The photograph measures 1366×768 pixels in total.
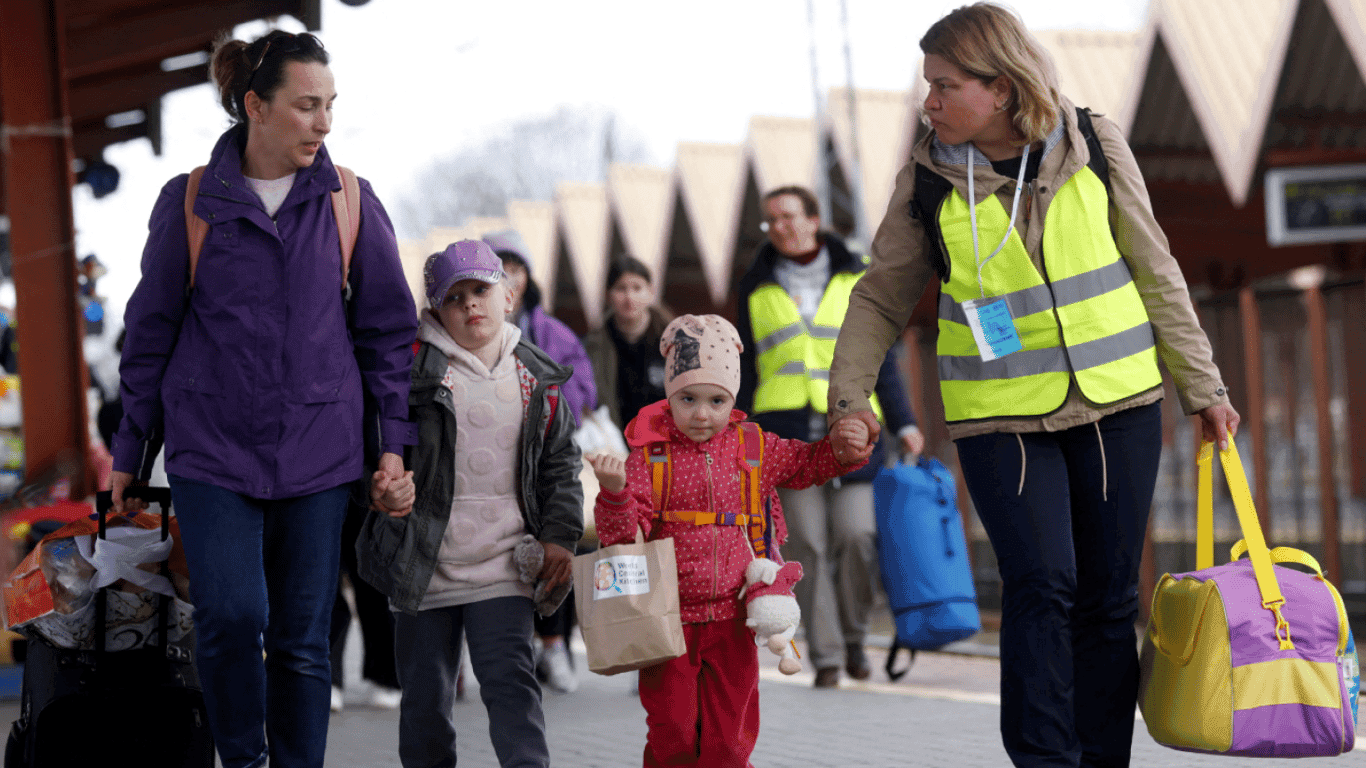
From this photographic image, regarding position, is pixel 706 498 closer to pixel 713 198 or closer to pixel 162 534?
pixel 162 534

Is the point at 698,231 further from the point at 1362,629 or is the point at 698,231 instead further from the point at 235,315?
the point at 235,315

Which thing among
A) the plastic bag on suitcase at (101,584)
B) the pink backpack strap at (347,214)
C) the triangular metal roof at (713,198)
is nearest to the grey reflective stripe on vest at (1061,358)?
the pink backpack strap at (347,214)

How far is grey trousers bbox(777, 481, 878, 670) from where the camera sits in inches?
287

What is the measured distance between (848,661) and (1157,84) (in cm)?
575

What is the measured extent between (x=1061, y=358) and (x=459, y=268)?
5.47ft

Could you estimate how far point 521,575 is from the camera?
4.38 m

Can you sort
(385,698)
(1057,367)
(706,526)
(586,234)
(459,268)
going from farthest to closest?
(586,234), (385,698), (459,268), (706,526), (1057,367)

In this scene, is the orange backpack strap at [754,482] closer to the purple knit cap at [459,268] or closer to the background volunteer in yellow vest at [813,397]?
the purple knit cap at [459,268]

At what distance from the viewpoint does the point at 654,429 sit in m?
4.24

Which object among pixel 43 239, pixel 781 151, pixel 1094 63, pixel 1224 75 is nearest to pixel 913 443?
pixel 1224 75

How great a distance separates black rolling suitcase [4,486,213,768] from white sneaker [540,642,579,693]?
3.27m

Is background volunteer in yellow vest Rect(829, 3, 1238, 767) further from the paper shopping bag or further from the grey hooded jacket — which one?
the grey hooded jacket

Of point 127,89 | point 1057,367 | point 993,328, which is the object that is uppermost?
point 127,89

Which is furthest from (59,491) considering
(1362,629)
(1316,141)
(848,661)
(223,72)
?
(1316,141)
